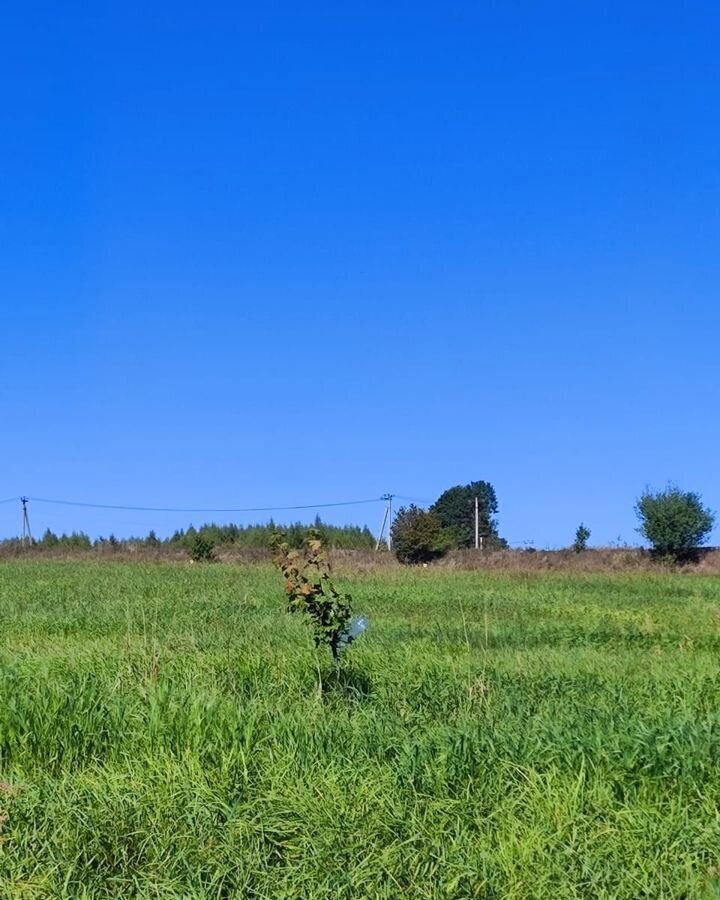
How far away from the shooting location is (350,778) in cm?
459

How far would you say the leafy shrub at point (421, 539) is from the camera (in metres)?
50.8

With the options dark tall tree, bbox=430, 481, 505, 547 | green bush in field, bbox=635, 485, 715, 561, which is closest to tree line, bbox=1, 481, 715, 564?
green bush in field, bbox=635, 485, 715, 561

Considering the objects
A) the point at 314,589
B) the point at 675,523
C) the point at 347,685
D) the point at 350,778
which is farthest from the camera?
the point at 675,523

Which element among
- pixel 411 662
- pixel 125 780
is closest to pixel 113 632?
pixel 411 662

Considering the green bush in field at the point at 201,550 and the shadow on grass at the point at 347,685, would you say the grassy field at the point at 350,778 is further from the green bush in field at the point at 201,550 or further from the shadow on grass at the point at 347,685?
the green bush in field at the point at 201,550

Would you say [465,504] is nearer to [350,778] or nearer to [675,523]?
[675,523]

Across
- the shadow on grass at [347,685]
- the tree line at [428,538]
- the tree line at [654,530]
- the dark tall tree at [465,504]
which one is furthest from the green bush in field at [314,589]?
the dark tall tree at [465,504]

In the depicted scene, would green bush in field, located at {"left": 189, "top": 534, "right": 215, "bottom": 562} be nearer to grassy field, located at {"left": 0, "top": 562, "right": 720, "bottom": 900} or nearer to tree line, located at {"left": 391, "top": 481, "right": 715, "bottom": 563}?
tree line, located at {"left": 391, "top": 481, "right": 715, "bottom": 563}

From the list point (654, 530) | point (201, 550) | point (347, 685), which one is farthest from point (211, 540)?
point (347, 685)

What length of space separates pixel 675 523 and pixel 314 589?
43815 millimetres

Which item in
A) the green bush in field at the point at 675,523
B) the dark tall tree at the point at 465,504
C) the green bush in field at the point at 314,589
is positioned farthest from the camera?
the dark tall tree at the point at 465,504

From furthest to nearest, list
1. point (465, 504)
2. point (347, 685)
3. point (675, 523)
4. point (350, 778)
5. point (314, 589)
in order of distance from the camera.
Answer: point (465, 504) → point (675, 523) → point (347, 685) → point (314, 589) → point (350, 778)

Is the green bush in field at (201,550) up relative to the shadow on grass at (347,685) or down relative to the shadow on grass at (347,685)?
up

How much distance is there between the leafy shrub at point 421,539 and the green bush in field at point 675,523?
11.2 meters
